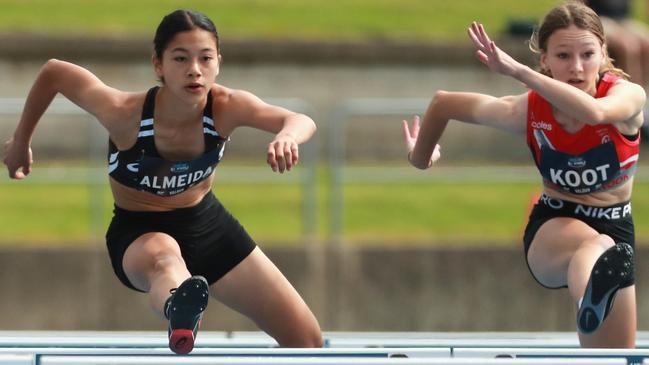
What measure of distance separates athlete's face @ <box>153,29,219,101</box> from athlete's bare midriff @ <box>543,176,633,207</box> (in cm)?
162

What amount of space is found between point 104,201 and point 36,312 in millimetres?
1300

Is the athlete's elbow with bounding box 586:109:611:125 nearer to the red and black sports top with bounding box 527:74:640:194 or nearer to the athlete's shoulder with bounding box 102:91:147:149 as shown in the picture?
the red and black sports top with bounding box 527:74:640:194

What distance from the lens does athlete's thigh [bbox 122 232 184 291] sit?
22.8ft

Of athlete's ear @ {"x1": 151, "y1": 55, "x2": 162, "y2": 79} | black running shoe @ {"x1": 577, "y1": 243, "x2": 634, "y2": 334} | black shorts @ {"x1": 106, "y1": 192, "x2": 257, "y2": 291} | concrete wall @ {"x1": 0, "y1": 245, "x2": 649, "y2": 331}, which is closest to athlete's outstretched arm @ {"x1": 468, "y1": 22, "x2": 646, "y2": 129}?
black running shoe @ {"x1": 577, "y1": 243, "x2": 634, "y2": 334}

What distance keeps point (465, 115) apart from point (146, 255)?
152 cm

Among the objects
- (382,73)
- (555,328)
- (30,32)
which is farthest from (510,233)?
(30,32)

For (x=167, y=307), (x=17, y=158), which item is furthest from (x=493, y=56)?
(x=17, y=158)

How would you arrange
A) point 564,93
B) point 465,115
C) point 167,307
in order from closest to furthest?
point 167,307 → point 564,93 → point 465,115

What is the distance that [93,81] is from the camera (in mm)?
7270

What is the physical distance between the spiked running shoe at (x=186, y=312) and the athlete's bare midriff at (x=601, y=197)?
5.79 ft

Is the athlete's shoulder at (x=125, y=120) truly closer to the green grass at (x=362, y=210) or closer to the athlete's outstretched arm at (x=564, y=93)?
the athlete's outstretched arm at (x=564, y=93)

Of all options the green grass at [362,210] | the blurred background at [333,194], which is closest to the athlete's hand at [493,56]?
the blurred background at [333,194]

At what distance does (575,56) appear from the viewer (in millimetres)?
6961

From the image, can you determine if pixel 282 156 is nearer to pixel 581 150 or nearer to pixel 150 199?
pixel 150 199
